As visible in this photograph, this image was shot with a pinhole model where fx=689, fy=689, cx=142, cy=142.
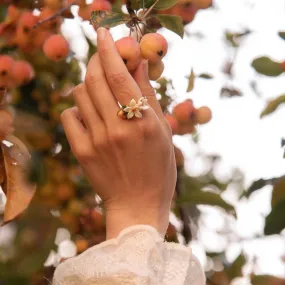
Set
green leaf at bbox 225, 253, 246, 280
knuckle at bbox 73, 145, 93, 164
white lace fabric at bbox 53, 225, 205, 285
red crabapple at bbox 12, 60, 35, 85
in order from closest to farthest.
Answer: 1. white lace fabric at bbox 53, 225, 205, 285
2. knuckle at bbox 73, 145, 93, 164
3. red crabapple at bbox 12, 60, 35, 85
4. green leaf at bbox 225, 253, 246, 280

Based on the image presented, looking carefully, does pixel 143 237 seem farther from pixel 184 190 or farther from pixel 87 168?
pixel 184 190

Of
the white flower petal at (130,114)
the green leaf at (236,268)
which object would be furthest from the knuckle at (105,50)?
the green leaf at (236,268)

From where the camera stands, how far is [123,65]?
97 centimetres

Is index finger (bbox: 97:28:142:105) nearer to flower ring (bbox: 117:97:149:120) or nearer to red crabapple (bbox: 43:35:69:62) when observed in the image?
flower ring (bbox: 117:97:149:120)

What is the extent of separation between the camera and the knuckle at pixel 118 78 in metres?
0.96

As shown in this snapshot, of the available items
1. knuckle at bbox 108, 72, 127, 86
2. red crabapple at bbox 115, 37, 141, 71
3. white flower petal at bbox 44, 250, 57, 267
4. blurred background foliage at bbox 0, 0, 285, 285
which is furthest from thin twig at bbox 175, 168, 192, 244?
knuckle at bbox 108, 72, 127, 86

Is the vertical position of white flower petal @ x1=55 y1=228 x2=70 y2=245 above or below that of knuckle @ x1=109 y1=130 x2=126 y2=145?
below

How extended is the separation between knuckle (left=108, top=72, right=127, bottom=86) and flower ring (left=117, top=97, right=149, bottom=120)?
40 mm

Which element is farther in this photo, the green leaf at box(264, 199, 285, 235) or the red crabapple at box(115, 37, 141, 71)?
the green leaf at box(264, 199, 285, 235)

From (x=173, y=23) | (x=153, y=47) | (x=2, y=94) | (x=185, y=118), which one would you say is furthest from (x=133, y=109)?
(x=185, y=118)

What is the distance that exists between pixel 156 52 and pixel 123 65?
0.16 metres

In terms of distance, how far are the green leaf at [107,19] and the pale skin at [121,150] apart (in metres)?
0.16

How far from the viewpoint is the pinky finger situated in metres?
0.98

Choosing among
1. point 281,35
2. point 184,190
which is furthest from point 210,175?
point 281,35
